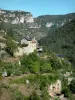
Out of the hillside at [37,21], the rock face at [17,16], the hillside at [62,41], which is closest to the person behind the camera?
the hillside at [62,41]

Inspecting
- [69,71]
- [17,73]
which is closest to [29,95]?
[17,73]

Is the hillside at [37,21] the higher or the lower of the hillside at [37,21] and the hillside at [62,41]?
the higher

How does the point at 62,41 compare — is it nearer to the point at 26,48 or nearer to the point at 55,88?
the point at 26,48

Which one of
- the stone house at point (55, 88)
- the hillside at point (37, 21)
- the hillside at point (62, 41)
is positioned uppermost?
the hillside at point (37, 21)

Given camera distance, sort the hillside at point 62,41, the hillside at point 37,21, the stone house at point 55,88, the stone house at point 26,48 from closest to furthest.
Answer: the stone house at point 55,88, the stone house at point 26,48, the hillside at point 62,41, the hillside at point 37,21

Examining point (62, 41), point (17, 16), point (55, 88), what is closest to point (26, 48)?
point (55, 88)

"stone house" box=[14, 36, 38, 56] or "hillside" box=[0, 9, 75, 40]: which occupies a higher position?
"hillside" box=[0, 9, 75, 40]

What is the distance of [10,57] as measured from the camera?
37438 mm

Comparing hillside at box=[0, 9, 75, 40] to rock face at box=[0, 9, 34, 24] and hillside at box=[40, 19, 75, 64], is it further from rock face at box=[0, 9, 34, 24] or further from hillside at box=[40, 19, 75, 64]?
hillside at box=[40, 19, 75, 64]

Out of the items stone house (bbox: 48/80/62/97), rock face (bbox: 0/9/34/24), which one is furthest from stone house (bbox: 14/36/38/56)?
rock face (bbox: 0/9/34/24)

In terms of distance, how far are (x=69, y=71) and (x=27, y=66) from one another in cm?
844

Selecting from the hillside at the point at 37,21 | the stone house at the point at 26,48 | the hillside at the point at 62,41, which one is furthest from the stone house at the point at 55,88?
the hillside at the point at 37,21

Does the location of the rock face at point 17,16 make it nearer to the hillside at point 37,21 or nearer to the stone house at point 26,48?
the hillside at point 37,21

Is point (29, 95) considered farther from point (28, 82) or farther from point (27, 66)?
point (27, 66)
